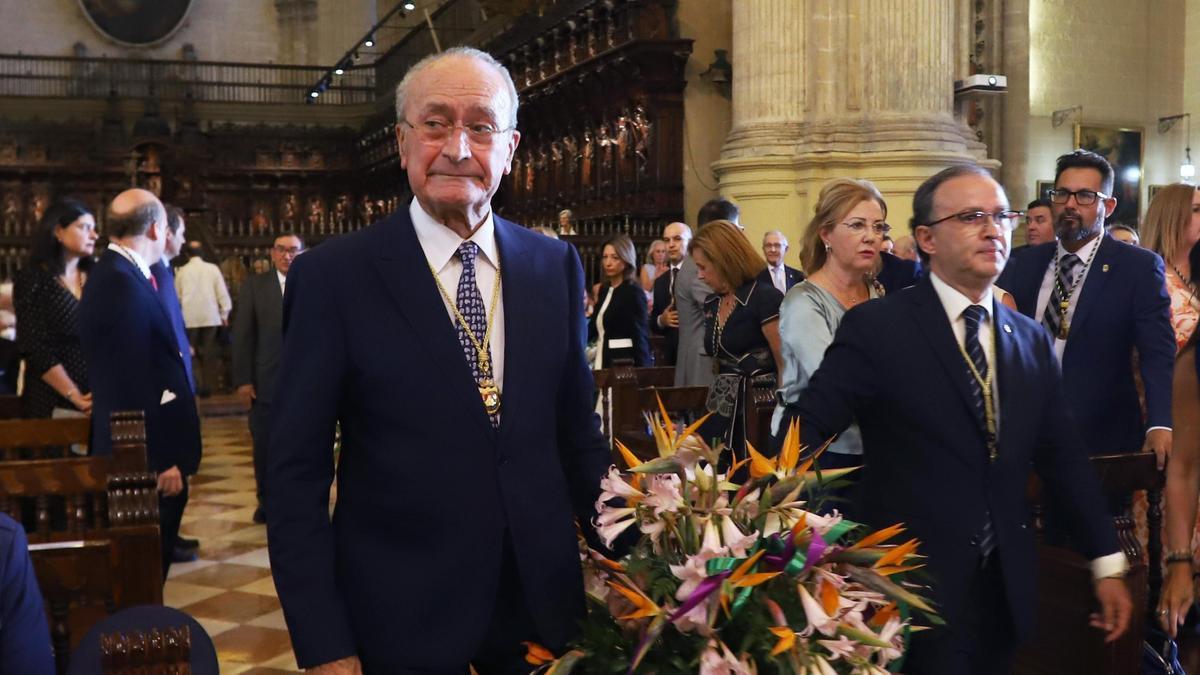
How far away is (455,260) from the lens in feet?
7.04

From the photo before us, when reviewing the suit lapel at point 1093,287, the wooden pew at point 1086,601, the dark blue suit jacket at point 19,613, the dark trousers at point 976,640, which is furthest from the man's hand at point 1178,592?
the dark blue suit jacket at point 19,613

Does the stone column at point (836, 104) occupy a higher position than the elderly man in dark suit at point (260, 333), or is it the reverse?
the stone column at point (836, 104)

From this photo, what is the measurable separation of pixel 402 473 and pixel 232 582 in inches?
185

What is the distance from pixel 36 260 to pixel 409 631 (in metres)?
4.11

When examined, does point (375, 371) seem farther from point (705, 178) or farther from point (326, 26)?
point (326, 26)

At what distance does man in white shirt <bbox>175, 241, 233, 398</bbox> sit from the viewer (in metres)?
13.8

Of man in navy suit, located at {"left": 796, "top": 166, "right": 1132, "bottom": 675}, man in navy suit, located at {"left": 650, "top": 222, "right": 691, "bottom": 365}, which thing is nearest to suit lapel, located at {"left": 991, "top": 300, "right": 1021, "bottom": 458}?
man in navy suit, located at {"left": 796, "top": 166, "right": 1132, "bottom": 675}

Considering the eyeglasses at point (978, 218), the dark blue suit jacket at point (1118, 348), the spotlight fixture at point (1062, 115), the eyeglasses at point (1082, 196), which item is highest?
the spotlight fixture at point (1062, 115)

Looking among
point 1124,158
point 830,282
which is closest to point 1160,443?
point 830,282

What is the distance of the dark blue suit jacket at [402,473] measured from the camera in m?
1.99

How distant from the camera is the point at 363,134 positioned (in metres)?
24.6

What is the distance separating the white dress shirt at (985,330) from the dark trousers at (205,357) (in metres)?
13.1

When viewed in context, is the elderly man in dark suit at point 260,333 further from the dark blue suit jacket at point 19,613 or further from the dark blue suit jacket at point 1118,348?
the dark blue suit jacket at point 19,613

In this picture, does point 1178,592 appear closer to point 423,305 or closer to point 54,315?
point 423,305
